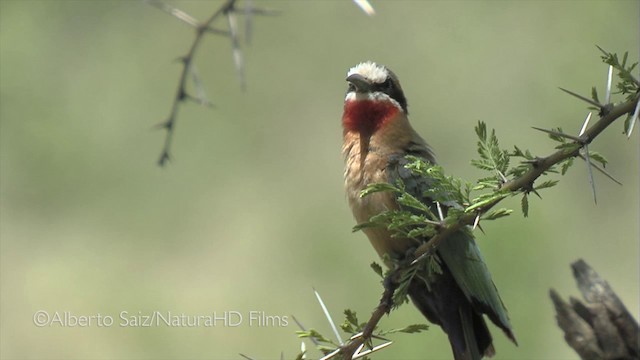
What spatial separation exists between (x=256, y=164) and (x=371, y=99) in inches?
236

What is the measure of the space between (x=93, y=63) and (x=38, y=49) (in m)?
0.60

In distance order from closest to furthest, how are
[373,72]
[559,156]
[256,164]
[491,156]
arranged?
[559,156] < [491,156] < [373,72] < [256,164]

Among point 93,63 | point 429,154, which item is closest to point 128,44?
point 93,63

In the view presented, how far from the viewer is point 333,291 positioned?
8422 mm

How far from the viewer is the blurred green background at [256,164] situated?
8.73 meters

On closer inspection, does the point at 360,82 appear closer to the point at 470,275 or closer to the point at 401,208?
the point at 401,208

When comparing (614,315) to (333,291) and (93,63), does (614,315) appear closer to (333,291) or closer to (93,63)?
(333,291)

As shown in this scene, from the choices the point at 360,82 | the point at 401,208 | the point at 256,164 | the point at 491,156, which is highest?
the point at 256,164

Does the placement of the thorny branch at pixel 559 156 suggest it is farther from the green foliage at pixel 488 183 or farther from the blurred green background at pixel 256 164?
the blurred green background at pixel 256 164

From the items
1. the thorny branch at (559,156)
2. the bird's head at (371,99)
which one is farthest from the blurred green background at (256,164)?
the thorny branch at (559,156)

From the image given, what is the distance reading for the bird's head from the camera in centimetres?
430

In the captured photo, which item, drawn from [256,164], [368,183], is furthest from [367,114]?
[256,164]

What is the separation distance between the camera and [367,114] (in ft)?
14.1

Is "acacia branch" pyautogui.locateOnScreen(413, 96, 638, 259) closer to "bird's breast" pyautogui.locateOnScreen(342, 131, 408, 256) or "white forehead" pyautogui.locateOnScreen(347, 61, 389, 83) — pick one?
"bird's breast" pyautogui.locateOnScreen(342, 131, 408, 256)
